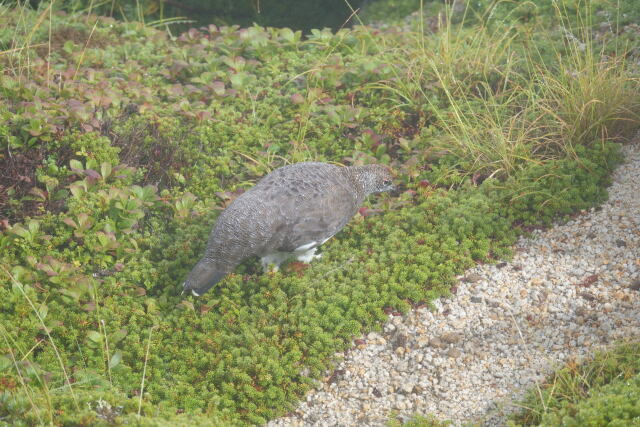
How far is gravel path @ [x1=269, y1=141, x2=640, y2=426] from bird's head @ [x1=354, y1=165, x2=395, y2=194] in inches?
42.8

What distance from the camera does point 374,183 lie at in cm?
570

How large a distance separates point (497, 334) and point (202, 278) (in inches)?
83.8

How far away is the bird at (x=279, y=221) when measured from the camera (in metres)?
4.83

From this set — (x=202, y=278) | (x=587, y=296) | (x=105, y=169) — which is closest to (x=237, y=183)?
(x=105, y=169)

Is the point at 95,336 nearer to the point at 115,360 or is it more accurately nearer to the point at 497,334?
the point at 115,360

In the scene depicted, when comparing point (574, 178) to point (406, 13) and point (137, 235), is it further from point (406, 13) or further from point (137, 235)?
point (406, 13)

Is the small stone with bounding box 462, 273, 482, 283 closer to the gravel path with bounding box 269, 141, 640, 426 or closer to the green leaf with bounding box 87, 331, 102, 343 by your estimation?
the gravel path with bounding box 269, 141, 640, 426

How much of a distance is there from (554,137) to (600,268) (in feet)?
5.15

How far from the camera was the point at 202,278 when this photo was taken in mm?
4820

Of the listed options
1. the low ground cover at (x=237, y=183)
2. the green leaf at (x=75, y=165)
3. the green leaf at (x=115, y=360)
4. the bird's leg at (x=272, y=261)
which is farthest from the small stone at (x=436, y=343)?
the green leaf at (x=75, y=165)

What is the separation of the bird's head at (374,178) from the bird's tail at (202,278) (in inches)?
58.4

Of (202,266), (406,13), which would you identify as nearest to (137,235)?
(202,266)

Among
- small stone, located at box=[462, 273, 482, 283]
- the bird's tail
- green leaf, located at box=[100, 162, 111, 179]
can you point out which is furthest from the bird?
green leaf, located at box=[100, 162, 111, 179]

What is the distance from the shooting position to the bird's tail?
4824 mm
